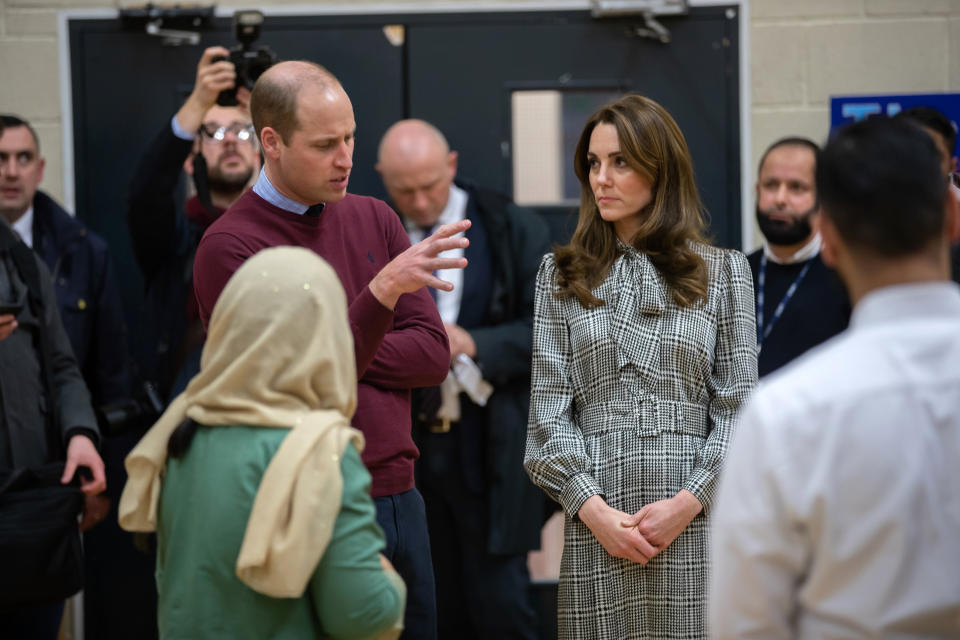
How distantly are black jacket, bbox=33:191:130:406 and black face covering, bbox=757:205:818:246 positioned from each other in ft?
6.55

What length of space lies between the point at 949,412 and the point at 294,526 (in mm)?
835

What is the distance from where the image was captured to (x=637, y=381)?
2.29 metres

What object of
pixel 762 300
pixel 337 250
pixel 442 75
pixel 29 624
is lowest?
pixel 29 624

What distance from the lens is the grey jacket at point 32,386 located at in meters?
2.93

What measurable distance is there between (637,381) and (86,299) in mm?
2005

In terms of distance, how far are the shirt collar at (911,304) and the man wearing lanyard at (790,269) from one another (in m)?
1.71

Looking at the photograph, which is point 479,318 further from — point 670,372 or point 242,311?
point 242,311

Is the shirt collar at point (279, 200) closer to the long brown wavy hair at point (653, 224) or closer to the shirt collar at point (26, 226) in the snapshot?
the long brown wavy hair at point (653, 224)

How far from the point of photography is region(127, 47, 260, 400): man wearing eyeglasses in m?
3.26

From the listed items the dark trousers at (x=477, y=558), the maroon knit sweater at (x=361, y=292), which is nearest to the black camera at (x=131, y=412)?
the dark trousers at (x=477, y=558)

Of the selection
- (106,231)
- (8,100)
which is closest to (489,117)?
(106,231)

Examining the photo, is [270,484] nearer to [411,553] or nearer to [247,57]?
[411,553]

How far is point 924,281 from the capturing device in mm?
1373

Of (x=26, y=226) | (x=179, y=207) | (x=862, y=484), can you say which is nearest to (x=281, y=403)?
(x=862, y=484)
